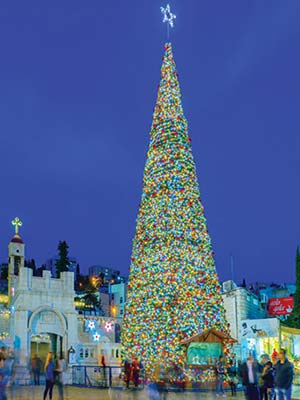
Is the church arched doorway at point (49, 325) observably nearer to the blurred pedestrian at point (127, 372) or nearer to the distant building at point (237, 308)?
the blurred pedestrian at point (127, 372)

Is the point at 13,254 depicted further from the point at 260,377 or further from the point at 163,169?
the point at 260,377

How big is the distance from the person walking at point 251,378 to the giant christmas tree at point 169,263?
33.4 feet

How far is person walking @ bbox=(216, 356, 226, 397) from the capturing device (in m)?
23.6

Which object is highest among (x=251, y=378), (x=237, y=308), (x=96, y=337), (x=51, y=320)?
(x=237, y=308)

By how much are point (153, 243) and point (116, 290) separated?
51.1 metres

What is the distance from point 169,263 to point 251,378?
11.9 meters

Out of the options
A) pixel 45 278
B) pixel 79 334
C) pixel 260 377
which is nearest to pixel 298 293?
pixel 79 334

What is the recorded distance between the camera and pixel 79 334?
1529 inches

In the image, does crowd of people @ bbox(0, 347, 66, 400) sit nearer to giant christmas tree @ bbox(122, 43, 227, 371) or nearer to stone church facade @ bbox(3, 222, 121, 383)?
giant christmas tree @ bbox(122, 43, 227, 371)

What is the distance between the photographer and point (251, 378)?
16.5 m

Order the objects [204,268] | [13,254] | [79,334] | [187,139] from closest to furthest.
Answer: [204,268] → [187,139] → [79,334] → [13,254]

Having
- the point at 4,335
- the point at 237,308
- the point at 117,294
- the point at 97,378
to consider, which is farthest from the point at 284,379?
the point at 117,294

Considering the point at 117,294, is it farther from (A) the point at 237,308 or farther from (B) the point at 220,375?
(B) the point at 220,375

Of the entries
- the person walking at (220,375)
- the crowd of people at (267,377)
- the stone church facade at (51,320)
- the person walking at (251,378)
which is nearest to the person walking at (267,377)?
the crowd of people at (267,377)
